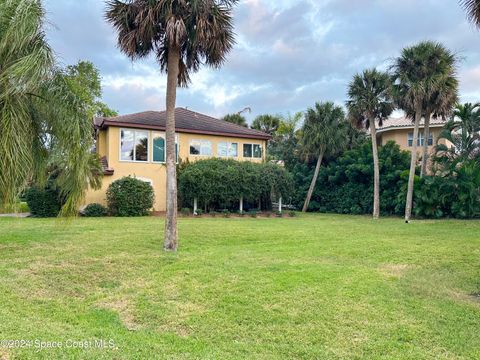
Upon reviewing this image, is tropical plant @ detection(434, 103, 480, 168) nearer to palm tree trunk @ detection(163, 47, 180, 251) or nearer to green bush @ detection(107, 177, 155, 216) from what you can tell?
green bush @ detection(107, 177, 155, 216)

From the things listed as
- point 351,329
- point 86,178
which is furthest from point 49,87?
point 351,329

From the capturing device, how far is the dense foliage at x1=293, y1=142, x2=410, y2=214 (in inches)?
959

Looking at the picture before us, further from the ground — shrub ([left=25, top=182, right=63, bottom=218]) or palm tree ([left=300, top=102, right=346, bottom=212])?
palm tree ([left=300, top=102, right=346, bottom=212])

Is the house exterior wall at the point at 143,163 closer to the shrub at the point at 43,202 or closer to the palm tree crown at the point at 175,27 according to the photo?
the shrub at the point at 43,202

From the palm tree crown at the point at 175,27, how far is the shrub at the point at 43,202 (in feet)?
38.5

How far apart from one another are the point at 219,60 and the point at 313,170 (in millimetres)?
19112

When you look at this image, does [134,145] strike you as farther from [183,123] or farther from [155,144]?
[183,123]

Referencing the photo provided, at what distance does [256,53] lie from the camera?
2106 cm

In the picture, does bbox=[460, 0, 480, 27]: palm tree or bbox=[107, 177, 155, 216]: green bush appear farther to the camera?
bbox=[107, 177, 155, 216]: green bush

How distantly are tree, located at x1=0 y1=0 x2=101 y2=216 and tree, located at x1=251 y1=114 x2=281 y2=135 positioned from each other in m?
30.8

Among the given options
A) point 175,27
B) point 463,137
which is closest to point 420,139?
point 463,137

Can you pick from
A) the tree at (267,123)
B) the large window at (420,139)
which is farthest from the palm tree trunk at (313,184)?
the tree at (267,123)

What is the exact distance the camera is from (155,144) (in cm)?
2364

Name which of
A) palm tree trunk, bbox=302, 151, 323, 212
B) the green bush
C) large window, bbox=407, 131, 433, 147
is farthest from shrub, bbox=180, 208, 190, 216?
large window, bbox=407, 131, 433, 147
